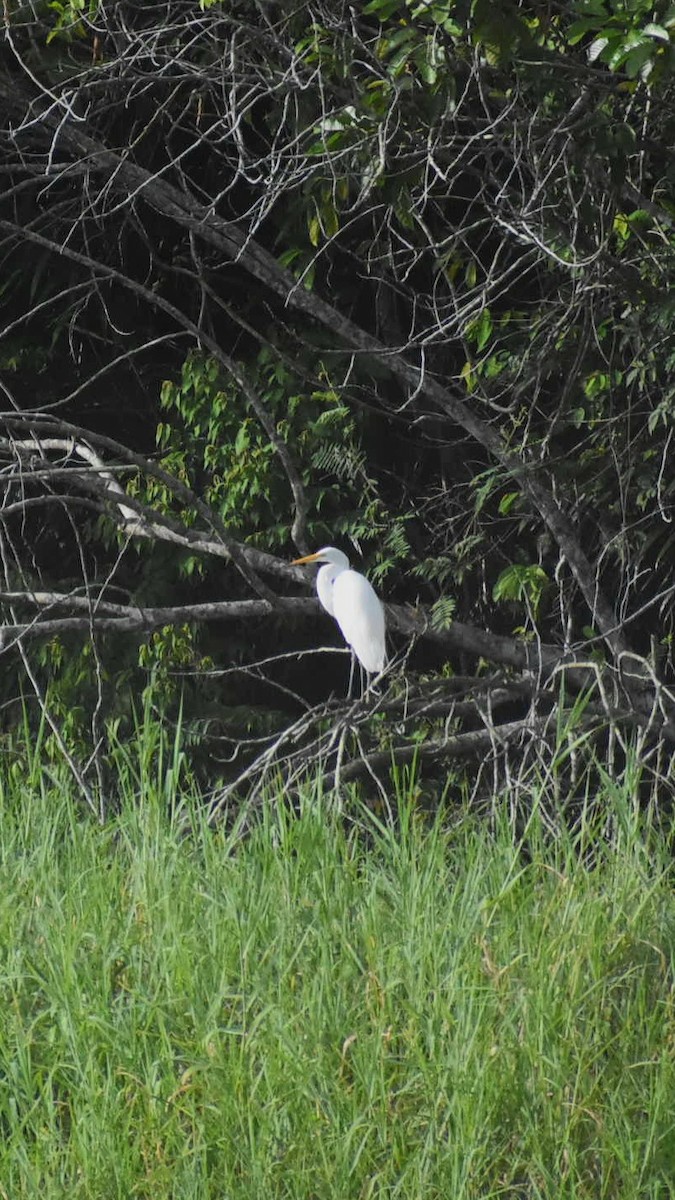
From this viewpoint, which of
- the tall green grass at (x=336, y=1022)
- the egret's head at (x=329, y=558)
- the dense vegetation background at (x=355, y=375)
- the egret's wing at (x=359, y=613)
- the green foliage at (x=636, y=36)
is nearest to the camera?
the tall green grass at (x=336, y=1022)

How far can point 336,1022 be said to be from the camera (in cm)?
231

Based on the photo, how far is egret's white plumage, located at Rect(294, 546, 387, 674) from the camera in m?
3.60

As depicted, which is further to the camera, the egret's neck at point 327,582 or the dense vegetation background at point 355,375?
the egret's neck at point 327,582

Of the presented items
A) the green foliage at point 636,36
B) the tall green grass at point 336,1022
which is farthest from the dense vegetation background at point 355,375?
the tall green grass at point 336,1022

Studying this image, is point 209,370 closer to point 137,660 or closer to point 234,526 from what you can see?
point 234,526

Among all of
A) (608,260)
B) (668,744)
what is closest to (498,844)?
(608,260)

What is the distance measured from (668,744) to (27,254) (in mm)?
2425

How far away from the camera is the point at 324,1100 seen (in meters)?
2.20

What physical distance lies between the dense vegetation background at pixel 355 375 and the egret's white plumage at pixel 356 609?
0.08 metres

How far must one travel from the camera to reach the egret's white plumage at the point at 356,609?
3600 millimetres

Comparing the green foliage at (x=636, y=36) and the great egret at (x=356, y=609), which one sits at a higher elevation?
the green foliage at (x=636, y=36)

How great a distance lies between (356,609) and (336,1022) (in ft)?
4.68

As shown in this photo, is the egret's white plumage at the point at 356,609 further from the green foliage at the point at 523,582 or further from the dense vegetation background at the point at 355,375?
the green foliage at the point at 523,582

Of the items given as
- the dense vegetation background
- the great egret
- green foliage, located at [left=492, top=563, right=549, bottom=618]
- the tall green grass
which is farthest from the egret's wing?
the tall green grass
